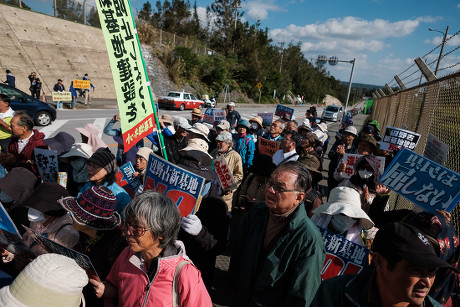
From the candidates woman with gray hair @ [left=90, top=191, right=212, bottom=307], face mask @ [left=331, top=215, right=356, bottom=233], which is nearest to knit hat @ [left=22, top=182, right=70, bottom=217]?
woman with gray hair @ [left=90, top=191, right=212, bottom=307]

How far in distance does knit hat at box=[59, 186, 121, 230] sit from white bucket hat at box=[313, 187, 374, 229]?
5.71ft

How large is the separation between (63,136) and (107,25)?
7.64 ft

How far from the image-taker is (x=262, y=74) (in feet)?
160

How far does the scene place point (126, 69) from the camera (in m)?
2.86

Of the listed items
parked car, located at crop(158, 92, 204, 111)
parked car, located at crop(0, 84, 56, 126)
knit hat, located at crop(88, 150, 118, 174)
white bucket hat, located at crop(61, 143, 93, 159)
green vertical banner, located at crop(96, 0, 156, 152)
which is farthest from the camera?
parked car, located at crop(158, 92, 204, 111)

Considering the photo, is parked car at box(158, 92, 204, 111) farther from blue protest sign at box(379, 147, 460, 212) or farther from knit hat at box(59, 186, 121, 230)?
knit hat at box(59, 186, 121, 230)

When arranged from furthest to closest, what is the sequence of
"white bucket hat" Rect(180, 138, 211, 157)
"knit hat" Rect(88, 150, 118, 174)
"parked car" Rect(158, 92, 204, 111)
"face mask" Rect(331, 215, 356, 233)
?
"parked car" Rect(158, 92, 204, 111) < "white bucket hat" Rect(180, 138, 211, 157) < "knit hat" Rect(88, 150, 118, 174) < "face mask" Rect(331, 215, 356, 233)

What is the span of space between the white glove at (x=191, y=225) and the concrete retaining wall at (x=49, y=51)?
23.1m

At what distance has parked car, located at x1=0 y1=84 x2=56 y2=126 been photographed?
10.9 meters

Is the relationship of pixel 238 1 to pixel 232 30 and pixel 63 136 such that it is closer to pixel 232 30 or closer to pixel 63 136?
pixel 232 30

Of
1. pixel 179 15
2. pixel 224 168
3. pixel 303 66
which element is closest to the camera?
pixel 224 168

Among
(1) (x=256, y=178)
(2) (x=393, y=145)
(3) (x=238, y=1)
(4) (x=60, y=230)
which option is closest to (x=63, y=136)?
(4) (x=60, y=230)

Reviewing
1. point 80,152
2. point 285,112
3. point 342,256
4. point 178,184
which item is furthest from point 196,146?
point 285,112

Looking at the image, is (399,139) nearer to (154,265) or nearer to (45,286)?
(154,265)
